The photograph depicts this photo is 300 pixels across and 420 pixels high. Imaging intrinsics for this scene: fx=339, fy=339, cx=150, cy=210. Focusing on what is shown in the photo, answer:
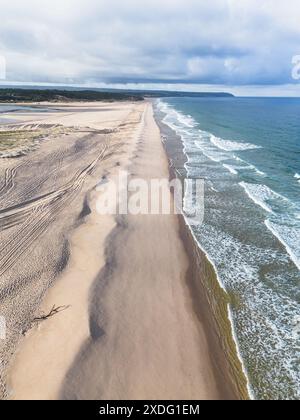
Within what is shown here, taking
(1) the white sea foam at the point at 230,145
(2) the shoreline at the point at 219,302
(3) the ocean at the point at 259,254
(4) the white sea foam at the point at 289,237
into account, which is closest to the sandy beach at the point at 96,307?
(2) the shoreline at the point at 219,302

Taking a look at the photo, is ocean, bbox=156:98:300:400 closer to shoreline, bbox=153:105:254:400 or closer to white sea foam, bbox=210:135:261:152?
shoreline, bbox=153:105:254:400

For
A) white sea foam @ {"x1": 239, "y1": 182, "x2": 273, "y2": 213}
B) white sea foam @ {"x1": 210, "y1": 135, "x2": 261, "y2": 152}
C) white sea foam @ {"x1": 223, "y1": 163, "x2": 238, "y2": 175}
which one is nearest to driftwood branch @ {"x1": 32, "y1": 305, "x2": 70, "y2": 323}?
white sea foam @ {"x1": 239, "y1": 182, "x2": 273, "y2": 213}

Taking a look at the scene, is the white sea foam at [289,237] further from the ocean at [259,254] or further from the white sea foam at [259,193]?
the white sea foam at [259,193]

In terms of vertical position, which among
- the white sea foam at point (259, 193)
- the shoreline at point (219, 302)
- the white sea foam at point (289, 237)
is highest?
the white sea foam at point (259, 193)

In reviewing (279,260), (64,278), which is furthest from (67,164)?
(279,260)

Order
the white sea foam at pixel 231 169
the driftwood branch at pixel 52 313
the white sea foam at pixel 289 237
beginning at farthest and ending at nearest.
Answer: the white sea foam at pixel 231 169 → the white sea foam at pixel 289 237 → the driftwood branch at pixel 52 313

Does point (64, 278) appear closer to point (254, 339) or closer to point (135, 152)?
point (254, 339)

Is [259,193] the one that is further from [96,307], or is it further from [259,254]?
[96,307]
